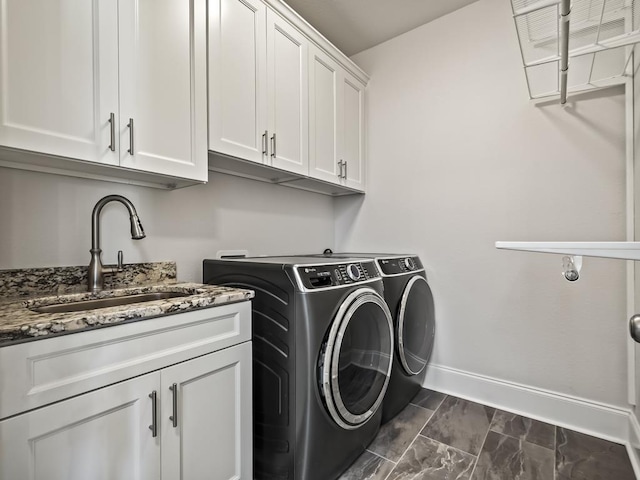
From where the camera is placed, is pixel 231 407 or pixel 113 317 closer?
pixel 113 317

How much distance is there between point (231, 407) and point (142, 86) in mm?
1276

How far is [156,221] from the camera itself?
1590 mm

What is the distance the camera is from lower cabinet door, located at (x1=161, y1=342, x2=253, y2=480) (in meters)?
1.00

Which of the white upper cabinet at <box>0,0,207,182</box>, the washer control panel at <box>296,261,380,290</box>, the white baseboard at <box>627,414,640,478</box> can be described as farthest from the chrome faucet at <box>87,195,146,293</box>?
the white baseboard at <box>627,414,640,478</box>

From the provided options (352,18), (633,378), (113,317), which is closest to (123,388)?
(113,317)

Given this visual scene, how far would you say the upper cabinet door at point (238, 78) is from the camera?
1468 millimetres

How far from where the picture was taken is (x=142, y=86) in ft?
4.00

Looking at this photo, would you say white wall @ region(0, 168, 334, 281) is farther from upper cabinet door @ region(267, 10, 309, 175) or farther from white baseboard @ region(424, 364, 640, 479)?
white baseboard @ region(424, 364, 640, 479)

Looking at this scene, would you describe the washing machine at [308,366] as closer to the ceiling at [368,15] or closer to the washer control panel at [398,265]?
the washer control panel at [398,265]

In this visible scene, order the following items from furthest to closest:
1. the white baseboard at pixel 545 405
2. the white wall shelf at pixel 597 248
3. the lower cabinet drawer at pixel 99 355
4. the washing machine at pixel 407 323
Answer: the washing machine at pixel 407 323, the white baseboard at pixel 545 405, the lower cabinet drawer at pixel 99 355, the white wall shelf at pixel 597 248

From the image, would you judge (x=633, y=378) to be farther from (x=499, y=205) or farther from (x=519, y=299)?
(x=499, y=205)

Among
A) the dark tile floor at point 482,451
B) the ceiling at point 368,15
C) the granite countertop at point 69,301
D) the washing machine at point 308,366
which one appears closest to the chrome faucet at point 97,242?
the granite countertop at point 69,301

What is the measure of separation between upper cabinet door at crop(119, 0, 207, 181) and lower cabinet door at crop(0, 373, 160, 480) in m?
0.81

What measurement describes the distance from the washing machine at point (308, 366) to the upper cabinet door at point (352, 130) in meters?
1.12
